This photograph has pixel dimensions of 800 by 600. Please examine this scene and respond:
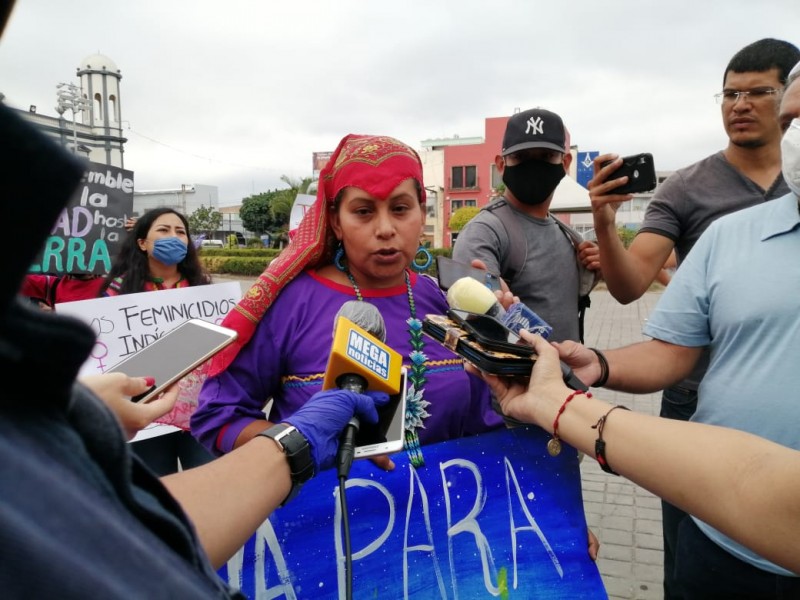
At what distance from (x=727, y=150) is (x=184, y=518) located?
2805mm

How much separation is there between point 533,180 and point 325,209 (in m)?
1.23

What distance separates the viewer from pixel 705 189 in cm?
254

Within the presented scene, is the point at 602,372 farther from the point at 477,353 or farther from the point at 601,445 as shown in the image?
the point at 477,353

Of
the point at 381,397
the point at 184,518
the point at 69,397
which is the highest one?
the point at 69,397

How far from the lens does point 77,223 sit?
3.75 metres

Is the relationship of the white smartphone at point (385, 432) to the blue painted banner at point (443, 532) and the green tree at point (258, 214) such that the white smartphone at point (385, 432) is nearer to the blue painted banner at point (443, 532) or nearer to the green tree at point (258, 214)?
the blue painted banner at point (443, 532)

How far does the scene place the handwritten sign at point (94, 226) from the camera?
11.5ft

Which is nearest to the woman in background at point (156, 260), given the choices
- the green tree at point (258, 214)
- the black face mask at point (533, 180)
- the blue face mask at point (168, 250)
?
the blue face mask at point (168, 250)

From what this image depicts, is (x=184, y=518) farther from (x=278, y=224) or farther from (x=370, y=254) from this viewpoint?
(x=278, y=224)

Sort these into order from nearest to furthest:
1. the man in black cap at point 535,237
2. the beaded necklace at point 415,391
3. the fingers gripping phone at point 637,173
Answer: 1. the beaded necklace at point 415,391
2. the fingers gripping phone at point 637,173
3. the man in black cap at point 535,237

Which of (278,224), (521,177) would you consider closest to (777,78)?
(521,177)

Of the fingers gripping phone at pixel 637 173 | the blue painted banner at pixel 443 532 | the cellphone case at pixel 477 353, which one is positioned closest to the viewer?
the cellphone case at pixel 477 353

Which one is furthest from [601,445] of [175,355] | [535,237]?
[535,237]

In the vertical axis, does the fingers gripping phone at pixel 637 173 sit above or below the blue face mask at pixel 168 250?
above
